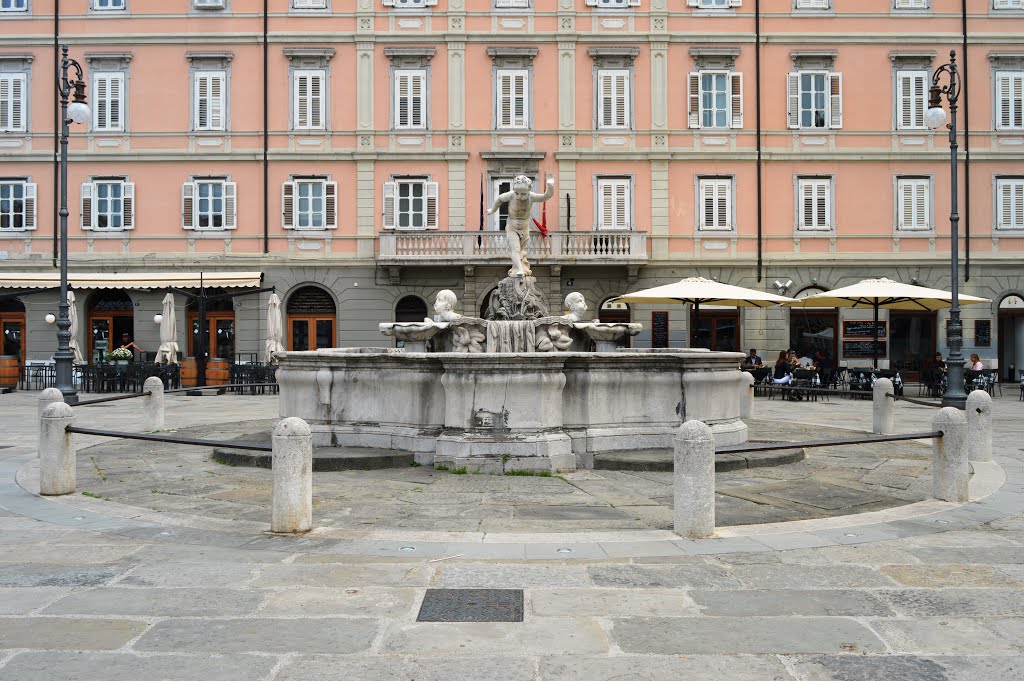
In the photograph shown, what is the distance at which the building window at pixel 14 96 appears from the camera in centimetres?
3052

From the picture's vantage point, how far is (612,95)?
30609mm

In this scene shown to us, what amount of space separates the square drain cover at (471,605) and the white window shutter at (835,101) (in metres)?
29.0

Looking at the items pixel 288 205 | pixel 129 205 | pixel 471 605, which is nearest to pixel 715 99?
pixel 288 205

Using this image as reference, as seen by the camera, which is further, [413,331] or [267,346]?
[267,346]

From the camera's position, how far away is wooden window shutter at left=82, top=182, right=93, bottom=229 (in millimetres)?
30500

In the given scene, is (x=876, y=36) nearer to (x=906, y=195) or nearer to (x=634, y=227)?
(x=906, y=195)

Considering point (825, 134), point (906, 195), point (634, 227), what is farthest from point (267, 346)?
point (906, 195)

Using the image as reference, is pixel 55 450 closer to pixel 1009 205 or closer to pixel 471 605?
pixel 471 605

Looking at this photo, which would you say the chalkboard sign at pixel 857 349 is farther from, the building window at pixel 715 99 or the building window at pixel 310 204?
the building window at pixel 310 204

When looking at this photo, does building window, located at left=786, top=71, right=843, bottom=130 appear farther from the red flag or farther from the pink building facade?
the red flag

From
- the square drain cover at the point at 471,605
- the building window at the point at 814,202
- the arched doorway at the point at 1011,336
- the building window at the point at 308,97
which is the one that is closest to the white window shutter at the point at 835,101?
the building window at the point at 814,202

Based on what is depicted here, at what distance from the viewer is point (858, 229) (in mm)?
30562

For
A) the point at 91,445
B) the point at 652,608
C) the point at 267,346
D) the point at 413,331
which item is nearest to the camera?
the point at 652,608

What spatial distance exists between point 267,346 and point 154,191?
8.55 m
